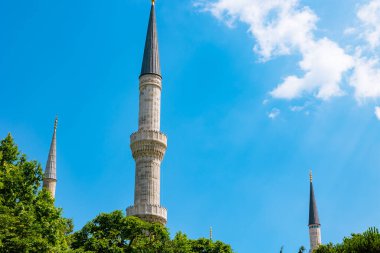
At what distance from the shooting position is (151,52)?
169 feet

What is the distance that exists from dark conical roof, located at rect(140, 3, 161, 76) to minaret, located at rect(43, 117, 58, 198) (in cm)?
1804

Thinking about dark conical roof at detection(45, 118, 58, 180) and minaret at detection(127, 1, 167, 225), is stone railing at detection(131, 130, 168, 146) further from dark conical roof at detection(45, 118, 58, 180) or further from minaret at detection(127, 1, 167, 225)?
dark conical roof at detection(45, 118, 58, 180)

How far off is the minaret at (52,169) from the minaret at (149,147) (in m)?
17.1

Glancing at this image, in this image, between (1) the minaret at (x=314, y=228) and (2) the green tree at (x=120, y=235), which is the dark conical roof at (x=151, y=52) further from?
(1) the minaret at (x=314, y=228)

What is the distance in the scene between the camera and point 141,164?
46438 millimetres

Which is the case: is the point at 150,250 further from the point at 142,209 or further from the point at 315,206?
the point at 315,206

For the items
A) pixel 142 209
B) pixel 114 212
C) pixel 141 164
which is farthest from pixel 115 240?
pixel 141 164

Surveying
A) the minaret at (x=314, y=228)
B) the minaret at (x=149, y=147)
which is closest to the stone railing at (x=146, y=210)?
the minaret at (x=149, y=147)

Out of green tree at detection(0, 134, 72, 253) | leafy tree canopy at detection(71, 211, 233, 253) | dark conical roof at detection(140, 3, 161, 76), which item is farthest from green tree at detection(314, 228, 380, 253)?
dark conical roof at detection(140, 3, 161, 76)

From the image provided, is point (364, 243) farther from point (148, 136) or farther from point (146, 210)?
point (148, 136)

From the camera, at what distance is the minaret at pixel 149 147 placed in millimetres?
44219

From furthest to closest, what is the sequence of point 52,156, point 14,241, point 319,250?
1. point 52,156
2. point 319,250
3. point 14,241

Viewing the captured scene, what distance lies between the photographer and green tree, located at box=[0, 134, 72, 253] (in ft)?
90.6

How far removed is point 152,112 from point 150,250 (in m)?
13.7
